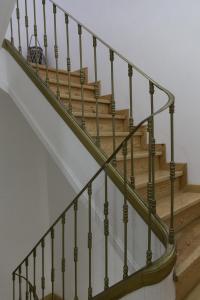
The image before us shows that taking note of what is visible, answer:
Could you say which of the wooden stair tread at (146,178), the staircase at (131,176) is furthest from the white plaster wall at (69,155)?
the wooden stair tread at (146,178)

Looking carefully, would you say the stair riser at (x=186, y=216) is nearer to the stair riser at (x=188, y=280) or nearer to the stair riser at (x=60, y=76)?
the stair riser at (x=188, y=280)

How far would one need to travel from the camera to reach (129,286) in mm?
1583

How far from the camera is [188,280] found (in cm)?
177

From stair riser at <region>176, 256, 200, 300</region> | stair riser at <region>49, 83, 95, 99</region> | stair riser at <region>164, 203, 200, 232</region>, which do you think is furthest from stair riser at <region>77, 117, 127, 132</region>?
stair riser at <region>176, 256, 200, 300</region>

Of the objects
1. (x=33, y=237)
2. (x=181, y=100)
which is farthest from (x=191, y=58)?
(x=33, y=237)

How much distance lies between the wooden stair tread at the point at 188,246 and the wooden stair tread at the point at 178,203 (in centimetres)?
19

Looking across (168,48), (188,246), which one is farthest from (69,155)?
(168,48)

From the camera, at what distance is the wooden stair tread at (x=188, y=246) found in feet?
5.90

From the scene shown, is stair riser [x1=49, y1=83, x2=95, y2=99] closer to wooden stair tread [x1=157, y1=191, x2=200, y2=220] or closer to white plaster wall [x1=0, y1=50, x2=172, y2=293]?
white plaster wall [x1=0, y1=50, x2=172, y2=293]

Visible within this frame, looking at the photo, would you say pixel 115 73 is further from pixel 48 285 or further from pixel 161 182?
pixel 48 285

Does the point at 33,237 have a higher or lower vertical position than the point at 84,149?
lower

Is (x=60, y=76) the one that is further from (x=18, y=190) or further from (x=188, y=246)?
(x=188, y=246)

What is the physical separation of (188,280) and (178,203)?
698mm

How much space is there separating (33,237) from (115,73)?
2407 millimetres
